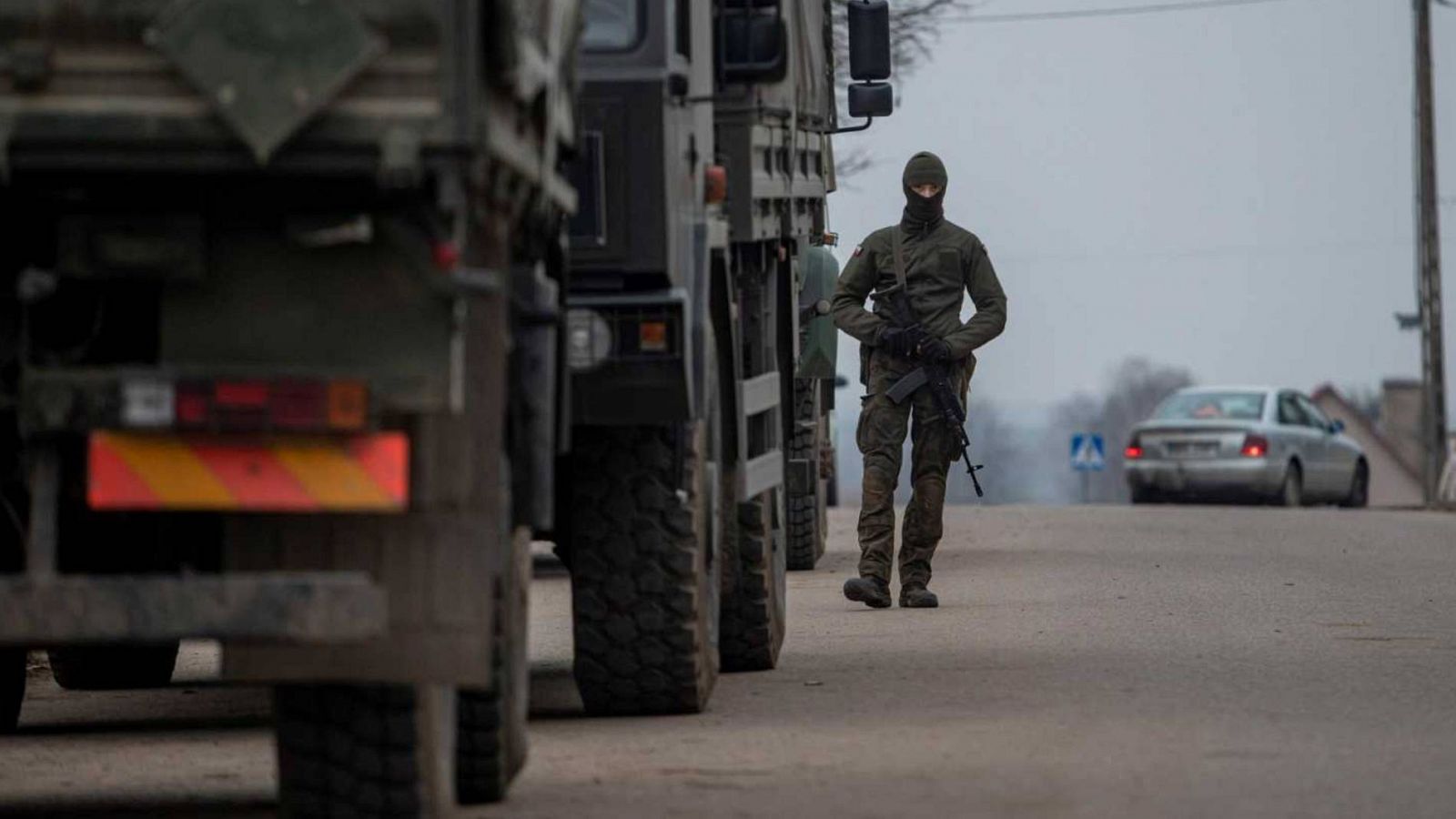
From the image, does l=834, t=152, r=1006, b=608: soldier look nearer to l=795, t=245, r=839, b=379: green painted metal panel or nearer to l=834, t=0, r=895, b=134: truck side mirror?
l=834, t=0, r=895, b=134: truck side mirror

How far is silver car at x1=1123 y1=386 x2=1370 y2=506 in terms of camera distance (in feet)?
107

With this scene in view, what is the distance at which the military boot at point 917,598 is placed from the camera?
50.5ft

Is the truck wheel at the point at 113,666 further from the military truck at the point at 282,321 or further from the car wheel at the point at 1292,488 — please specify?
the car wheel at the point at 1292,488

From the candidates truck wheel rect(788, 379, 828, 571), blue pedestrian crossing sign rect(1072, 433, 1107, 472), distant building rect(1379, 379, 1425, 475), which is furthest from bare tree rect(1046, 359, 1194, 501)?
truck wheel rect(788, 379, 828, 571)

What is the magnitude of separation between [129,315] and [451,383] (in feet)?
2.58

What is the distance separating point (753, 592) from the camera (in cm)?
1170

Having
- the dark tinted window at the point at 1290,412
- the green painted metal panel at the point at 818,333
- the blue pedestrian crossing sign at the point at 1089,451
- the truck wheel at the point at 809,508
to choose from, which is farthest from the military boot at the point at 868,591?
the blue pedestrian crossing sign at the point at 1089,451

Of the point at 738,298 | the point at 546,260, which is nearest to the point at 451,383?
the point at 546,260

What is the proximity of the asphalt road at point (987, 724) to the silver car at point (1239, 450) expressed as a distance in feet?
51.1

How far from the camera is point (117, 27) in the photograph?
20.4 ft

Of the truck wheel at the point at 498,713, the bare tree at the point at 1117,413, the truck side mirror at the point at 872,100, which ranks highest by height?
the truck side mirror at the point at 872,100

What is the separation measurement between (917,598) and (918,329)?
4.53 ft

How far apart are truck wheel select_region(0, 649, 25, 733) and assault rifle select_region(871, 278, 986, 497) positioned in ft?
17.5

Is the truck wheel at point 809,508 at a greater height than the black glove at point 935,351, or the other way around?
the black glove at point 935,351
